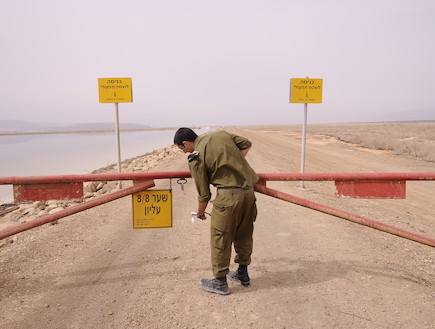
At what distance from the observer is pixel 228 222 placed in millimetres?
2791

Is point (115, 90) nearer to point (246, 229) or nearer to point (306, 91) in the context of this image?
point (306, 91)

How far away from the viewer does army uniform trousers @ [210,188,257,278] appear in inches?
109

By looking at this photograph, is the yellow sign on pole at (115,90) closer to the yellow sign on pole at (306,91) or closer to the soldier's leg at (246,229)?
the yellow sign on pole at (306,91)

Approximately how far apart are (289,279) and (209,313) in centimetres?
107

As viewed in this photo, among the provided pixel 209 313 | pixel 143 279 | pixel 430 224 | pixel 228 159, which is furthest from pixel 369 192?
pixel 430 224

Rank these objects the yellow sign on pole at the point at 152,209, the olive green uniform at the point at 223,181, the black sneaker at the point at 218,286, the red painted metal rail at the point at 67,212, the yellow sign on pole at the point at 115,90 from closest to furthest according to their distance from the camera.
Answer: the olive green uniform at the point at 223,181 < the red painted metal rail at the point at 67,212 < the black sneaker at the point at 218,286 < the yellow sign on pole at the point at 152,209 < the yellow sign on pole at the point at 115,90

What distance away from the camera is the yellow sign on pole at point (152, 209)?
10.5ft

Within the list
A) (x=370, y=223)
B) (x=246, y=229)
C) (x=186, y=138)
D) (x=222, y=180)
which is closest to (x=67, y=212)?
(x=186, y=138)

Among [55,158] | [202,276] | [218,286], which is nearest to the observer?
[218,286]

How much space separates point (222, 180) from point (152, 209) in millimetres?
949

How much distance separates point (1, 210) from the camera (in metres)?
7.81

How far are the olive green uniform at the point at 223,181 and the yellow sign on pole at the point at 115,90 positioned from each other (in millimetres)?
5938

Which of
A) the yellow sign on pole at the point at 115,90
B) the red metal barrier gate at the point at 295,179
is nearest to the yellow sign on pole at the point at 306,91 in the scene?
the yellow sign on pole at the point at 115,90

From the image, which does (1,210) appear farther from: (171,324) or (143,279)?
(171,324)
